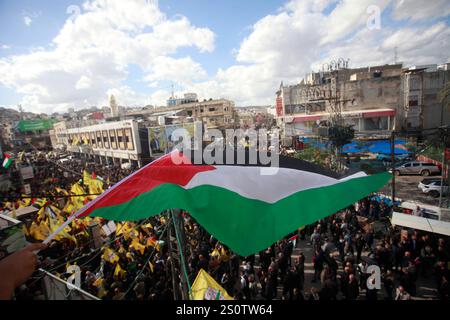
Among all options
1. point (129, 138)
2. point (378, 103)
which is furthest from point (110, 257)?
point (378, 103)

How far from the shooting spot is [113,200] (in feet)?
14.3

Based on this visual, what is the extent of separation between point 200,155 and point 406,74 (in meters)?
38.9

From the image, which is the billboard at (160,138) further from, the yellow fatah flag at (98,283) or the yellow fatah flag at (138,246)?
the yellow fatah flag at (98,283)

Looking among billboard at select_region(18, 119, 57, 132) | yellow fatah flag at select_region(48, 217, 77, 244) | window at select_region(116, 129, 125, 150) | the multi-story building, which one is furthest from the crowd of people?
billboard at select_region(18, 119, 57, 132)

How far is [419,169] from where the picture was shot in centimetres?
2123

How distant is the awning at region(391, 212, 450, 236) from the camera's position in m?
9.12

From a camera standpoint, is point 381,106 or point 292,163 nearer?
point 292,163

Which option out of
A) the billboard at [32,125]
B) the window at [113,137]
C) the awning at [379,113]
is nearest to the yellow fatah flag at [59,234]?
the window at [113,137]

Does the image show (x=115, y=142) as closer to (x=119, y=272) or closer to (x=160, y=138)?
(x=160, y=138)

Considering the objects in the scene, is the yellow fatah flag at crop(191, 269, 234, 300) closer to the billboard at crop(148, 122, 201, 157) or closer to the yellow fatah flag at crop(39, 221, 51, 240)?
the yellow fatah flag at crop(39, 221, 51, 240)

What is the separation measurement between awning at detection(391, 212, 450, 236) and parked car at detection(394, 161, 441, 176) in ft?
40.9
